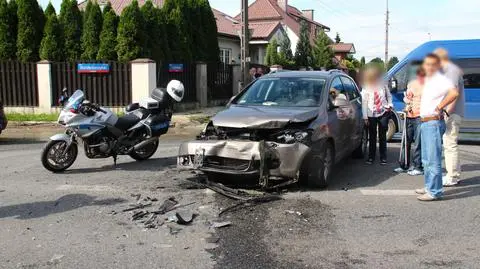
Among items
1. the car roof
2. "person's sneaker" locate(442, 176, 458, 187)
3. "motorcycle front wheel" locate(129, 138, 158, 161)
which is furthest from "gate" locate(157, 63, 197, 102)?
"person's sneaker" locate(442, 176, 458, 187)

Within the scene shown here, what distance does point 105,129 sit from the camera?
8.55 meters

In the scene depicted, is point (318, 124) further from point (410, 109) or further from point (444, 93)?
point (410, 109)

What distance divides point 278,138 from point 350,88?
298 centimetres

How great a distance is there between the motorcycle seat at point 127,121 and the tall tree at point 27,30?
1108 centimetres

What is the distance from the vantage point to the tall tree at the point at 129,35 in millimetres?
17969

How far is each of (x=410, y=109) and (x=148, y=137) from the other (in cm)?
425

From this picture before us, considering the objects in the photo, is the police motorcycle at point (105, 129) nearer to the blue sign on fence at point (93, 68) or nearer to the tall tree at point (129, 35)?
the blue sign on fence at point (93, 68)

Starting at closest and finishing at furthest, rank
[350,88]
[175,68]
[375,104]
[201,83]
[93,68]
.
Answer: [375,104] → [350,88] → [93,68] → [175,68] → [201,83]

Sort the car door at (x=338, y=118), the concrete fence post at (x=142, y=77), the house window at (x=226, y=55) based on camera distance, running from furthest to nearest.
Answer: the house window at (x=226, y=55) < the concrete fence post at (x=142, y=77) < the car door at (x=338, y=118)

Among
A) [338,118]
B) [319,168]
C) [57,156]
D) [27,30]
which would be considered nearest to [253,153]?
[319,168]

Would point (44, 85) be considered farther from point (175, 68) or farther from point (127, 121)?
point (127, 121)

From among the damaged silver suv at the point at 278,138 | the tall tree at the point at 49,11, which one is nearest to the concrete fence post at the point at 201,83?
the tall tree at the point at 49,11

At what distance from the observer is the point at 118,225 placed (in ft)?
18.5

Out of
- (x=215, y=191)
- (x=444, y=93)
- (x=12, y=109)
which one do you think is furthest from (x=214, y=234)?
(x=12, y=109)
